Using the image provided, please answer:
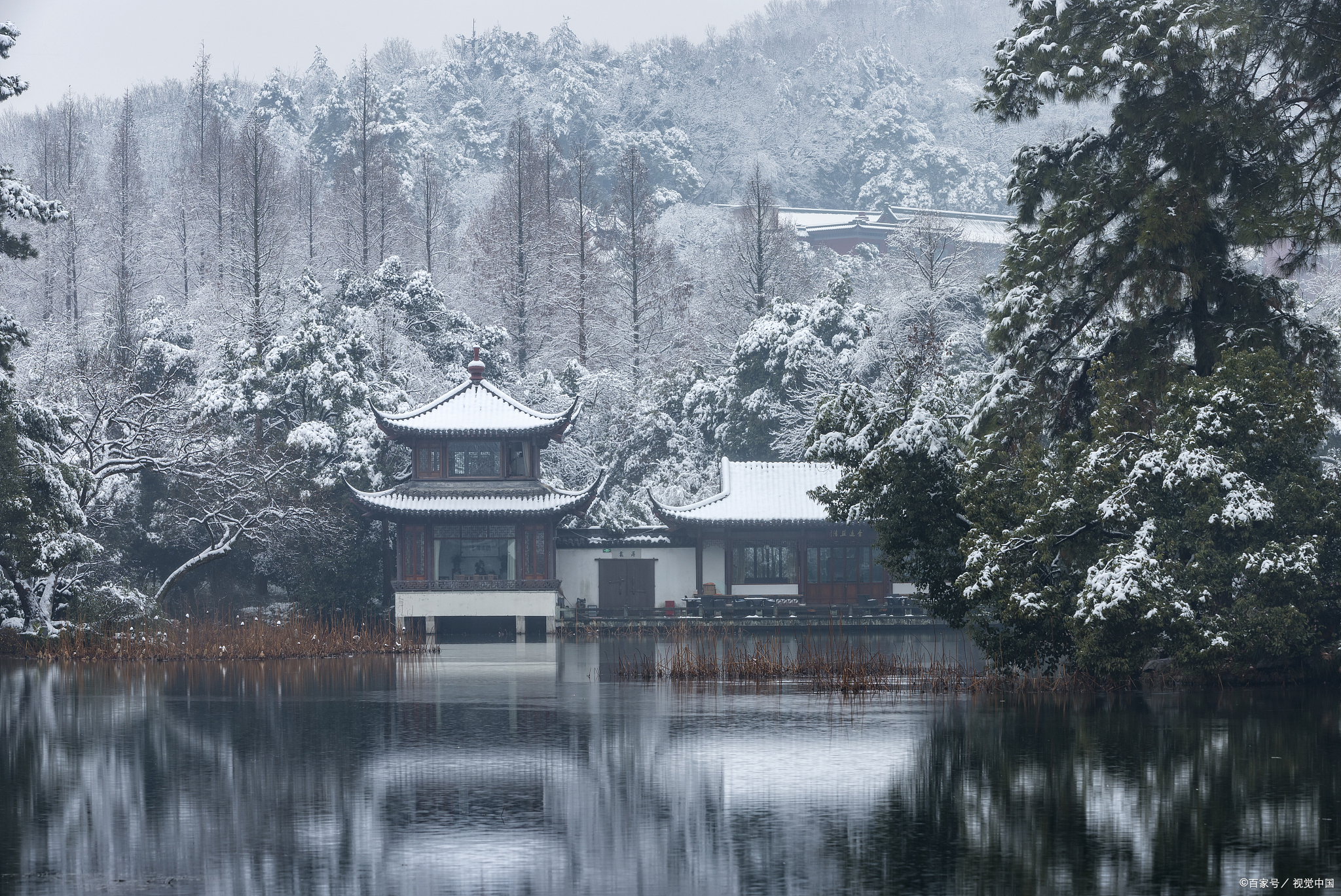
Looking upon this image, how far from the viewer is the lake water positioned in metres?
9.60

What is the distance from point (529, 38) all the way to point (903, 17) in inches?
1657

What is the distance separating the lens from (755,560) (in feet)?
155

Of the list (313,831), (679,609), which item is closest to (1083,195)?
(313,831)

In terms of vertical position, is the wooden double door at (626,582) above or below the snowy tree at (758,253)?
below

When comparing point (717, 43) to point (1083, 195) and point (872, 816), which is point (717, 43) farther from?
point (872, 816)

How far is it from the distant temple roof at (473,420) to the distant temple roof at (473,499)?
1.52 m

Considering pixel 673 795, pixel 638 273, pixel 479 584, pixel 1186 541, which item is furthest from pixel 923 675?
pixel 638 273

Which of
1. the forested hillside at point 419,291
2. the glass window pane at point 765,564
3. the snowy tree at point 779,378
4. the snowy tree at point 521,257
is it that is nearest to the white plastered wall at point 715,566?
the glass window pane at point 765,564

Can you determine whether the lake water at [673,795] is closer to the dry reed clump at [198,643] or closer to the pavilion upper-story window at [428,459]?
the dry reed clump at [198,643]

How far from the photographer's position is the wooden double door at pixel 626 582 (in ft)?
150

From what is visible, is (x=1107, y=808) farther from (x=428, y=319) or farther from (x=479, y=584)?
(x=428, y=319)

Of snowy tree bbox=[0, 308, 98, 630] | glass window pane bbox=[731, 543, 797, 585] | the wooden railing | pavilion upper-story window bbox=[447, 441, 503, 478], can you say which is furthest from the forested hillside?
glass window pane bbox=[731, 543, 797, 585]

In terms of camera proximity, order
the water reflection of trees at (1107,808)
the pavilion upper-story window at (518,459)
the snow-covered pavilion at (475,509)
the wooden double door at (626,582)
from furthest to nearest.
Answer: the wooden double door at (626,582) < the pavilion upper-story window at (518,459) < the snow-covered pavilion at (475,509) < the water reflection of trees at (1107,808)

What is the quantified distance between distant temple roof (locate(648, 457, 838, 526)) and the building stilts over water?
0.15 ft
